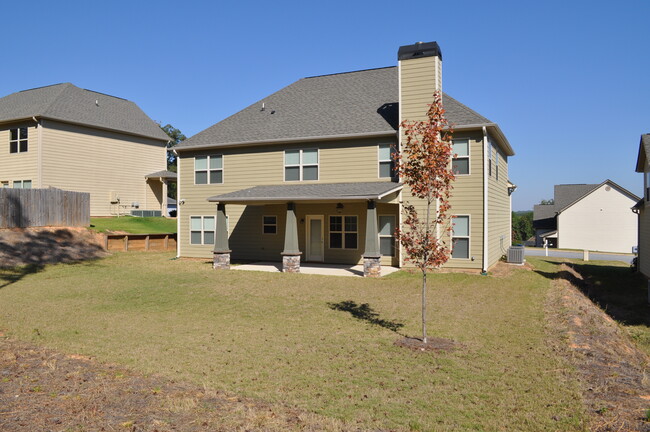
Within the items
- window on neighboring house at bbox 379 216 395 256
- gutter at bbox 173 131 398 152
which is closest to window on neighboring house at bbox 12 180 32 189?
gutter at bbox 173 131 398 152

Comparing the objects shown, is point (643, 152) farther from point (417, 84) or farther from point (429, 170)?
point (429, 170)

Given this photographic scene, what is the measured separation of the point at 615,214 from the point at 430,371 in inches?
2001

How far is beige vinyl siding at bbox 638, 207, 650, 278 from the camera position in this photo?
17.5 metres

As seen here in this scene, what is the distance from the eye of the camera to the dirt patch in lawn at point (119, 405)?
4918 mm

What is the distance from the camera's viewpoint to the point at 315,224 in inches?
822

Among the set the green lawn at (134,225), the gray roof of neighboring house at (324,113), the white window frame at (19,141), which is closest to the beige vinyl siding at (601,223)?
the gray roof of neighboring house at (324,113)

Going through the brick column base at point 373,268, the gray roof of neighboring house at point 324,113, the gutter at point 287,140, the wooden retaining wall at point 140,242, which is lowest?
the brick column base at point 373,268

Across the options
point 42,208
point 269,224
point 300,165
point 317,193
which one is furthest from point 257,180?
point 42,208

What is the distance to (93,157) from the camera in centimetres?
3000

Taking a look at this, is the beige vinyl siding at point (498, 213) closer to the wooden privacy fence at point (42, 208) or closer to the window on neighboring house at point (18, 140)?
the wooden privacy fence at point (42, 208)

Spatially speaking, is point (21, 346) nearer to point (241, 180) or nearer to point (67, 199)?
point (241, 180)

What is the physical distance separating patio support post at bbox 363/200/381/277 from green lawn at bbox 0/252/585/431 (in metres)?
0.80

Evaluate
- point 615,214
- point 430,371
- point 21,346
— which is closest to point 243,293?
point 21,346

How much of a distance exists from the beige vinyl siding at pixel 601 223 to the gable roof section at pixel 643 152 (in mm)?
32840
